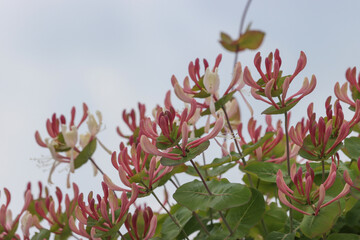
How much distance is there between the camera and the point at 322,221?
0.97 meters

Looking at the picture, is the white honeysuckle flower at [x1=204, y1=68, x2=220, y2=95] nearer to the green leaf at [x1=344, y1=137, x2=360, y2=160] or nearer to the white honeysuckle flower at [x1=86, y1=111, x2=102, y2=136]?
the green leaf at [x1=344, y1=137, x2=360, y2=160]

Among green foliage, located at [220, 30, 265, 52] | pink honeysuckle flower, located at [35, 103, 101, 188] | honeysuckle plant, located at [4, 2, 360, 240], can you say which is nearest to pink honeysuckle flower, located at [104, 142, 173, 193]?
honeysuckle plant, located at [4, 2, 360, 240]

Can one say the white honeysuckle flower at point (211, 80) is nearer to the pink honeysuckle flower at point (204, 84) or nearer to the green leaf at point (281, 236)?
the pink honeysuckle flower at point (204, 84)

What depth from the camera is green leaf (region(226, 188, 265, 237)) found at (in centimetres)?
109

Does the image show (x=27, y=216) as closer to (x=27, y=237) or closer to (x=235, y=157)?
(x=27, y=237)

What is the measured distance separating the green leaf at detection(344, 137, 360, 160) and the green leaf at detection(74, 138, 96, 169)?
64cm

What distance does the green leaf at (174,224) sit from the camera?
3.76ft

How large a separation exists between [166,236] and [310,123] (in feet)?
1.33

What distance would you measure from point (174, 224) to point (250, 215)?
0.62ft

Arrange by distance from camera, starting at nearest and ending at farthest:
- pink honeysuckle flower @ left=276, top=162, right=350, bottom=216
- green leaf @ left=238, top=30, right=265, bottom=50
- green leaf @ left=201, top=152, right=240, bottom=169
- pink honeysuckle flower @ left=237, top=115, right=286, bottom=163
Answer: pink honeysuckle flower @ left=276, top=162, right=350, bottom=216 → green leaf @ left=201, top=152, right=240, bottom=169 → pink honeysuckle flower @ left=237, top=115, right=286, bottom=163 → green leaf @ left=238, top=30, right=265, bottom=50

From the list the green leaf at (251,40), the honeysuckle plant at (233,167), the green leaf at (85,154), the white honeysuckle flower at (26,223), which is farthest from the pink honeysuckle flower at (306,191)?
the green leaf at (251,40)

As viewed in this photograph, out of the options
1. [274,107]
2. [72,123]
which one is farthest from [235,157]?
[72,123]

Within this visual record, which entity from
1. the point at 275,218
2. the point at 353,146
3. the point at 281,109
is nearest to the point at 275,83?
the point at 281,109

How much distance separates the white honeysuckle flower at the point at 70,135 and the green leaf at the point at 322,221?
66 cm
